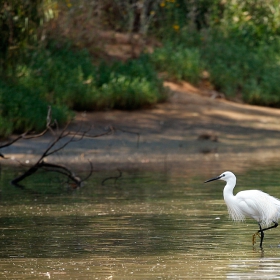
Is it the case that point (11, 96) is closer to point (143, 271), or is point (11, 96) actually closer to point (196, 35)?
point (196, 35)

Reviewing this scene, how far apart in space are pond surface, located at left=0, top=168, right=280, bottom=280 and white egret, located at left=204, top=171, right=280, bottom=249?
0.19 meters

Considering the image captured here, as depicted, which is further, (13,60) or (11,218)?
(13,60)

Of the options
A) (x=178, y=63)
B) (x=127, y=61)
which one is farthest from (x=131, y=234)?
(x=178, y=63)

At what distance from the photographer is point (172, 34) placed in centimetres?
2630

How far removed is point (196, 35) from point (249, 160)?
9.91m

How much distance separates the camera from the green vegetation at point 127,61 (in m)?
18.4

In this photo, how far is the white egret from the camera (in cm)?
858

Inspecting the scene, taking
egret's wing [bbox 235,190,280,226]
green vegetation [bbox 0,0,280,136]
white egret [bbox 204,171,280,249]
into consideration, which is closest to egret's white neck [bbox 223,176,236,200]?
white egret [bbox 204,171,280,249]

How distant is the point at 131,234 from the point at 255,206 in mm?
1266

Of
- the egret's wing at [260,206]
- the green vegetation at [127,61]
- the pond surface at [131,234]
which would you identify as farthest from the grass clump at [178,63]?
the egret's wing at [260,206]

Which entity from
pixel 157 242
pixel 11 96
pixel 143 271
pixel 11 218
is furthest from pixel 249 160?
pixel 143 271

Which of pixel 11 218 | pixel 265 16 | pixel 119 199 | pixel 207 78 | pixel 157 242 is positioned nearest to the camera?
pixel 157 242

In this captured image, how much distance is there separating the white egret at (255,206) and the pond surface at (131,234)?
192 millimetres

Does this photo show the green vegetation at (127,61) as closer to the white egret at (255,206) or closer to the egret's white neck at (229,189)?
the egret's white neck at (229,189)
